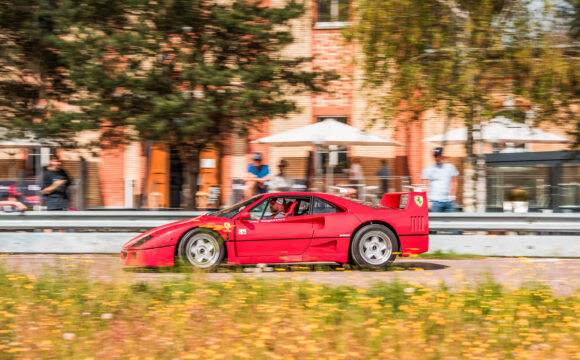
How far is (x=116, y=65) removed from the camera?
15.5 meters

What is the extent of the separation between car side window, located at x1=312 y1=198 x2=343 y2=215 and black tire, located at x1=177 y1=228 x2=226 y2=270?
135 centimetres

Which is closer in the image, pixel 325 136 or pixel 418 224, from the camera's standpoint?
pixel 418 224

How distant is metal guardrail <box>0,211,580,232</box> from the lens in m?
12.3

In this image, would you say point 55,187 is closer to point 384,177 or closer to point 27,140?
point 27,140

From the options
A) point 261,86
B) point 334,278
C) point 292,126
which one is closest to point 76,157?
point 261,86

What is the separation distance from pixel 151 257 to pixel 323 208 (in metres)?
2.41

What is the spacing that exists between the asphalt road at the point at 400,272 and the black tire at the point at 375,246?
0.22m

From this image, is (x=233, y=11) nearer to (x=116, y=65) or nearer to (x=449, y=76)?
(x=116, y=65)

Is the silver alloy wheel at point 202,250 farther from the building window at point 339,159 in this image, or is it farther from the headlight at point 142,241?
the building window at point 339,159

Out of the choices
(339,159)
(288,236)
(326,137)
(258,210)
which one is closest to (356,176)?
(326,137)

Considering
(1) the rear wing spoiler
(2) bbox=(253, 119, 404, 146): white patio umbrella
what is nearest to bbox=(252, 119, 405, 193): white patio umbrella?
(2) bbox=(253, 119, 404, 146): white patio umbrella

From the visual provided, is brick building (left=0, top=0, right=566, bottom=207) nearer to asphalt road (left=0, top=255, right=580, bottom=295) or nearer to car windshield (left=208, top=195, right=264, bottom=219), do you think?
asphalt road (left=0, top=255, right=580, bottom=295)

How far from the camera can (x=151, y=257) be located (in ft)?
32.3

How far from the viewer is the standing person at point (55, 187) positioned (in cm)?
1377
